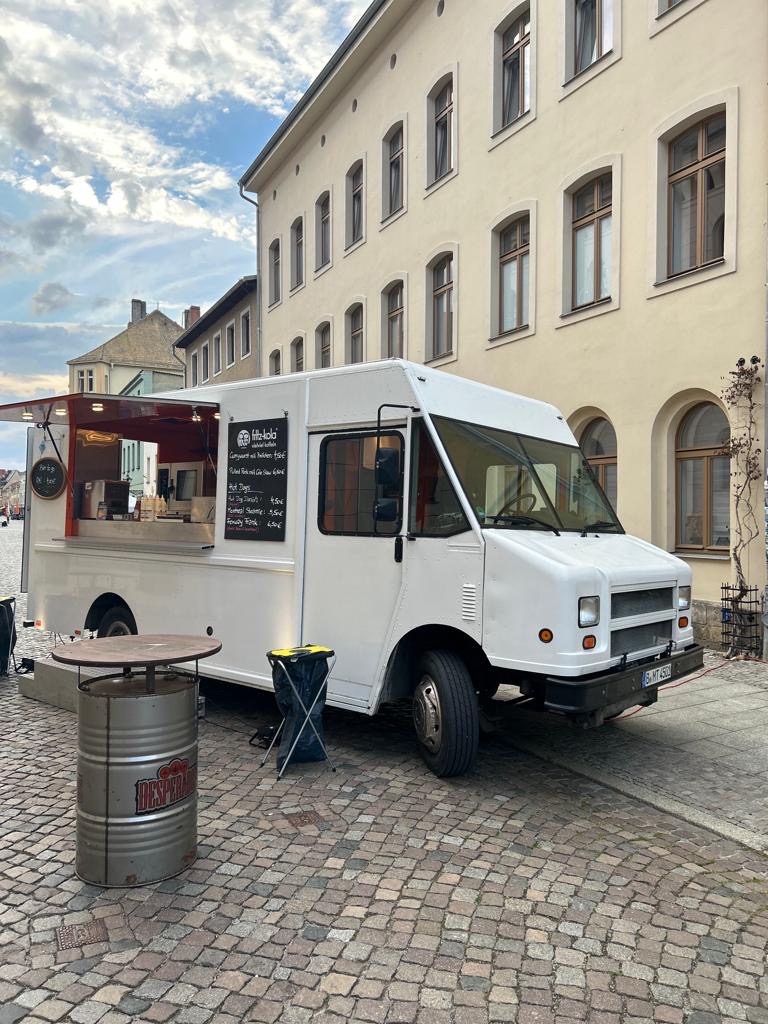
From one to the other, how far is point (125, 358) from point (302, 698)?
2584 inches

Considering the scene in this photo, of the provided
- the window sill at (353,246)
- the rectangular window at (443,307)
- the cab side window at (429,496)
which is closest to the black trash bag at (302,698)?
the cab side window at (429,496)

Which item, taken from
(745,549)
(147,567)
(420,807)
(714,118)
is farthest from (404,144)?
(420,807)

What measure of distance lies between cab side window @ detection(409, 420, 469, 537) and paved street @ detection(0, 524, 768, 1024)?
132cm

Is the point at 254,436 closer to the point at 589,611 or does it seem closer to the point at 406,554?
the point at 406,554

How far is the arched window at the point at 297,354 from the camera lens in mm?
23531

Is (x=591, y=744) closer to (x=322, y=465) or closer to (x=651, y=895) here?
(x=651, y=895)

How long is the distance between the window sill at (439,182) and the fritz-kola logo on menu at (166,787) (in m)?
14.2

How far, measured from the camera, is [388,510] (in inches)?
213

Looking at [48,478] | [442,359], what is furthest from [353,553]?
[442,359]

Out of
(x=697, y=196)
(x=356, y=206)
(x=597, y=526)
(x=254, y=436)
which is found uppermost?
(x=356, y=206)

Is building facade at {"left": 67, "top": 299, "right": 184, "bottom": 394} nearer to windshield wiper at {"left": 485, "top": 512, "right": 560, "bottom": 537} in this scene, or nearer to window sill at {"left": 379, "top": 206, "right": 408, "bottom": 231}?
window sill at {"left": 379, "top": 206, "right": 408, "bottom": 231}

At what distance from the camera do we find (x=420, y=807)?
15.4 ft

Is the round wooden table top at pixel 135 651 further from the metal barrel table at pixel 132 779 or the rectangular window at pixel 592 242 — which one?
the rectangular window at pixel 592 242

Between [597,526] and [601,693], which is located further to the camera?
[597,526]
